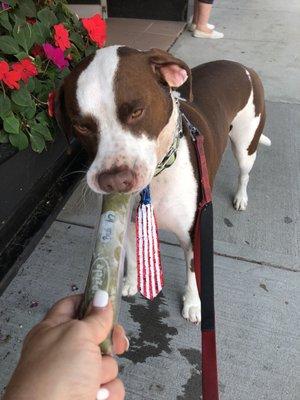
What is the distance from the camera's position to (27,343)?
1.03 meters

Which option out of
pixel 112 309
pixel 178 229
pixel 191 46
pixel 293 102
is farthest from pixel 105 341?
pixel 191 46

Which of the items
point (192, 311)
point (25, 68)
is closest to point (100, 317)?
point (192, 311)

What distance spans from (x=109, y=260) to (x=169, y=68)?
1130 millimetres

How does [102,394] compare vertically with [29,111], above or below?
above

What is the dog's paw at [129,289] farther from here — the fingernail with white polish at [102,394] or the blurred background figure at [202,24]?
the blurred background figure at [202,24]

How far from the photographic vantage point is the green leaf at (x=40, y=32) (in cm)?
256

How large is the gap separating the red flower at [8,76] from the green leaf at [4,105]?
95mm

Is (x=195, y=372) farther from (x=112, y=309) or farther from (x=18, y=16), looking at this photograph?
(x=18, y=16)

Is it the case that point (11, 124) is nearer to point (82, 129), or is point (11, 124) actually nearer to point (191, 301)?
point (82, 129)

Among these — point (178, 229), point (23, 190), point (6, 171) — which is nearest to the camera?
point (178, 229)

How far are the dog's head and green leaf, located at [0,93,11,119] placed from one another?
525 mm

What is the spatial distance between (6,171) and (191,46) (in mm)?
4535

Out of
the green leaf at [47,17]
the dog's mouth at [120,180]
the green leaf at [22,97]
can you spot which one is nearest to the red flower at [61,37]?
the green leaf at [47,17]

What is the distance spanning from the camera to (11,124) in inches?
94.2
